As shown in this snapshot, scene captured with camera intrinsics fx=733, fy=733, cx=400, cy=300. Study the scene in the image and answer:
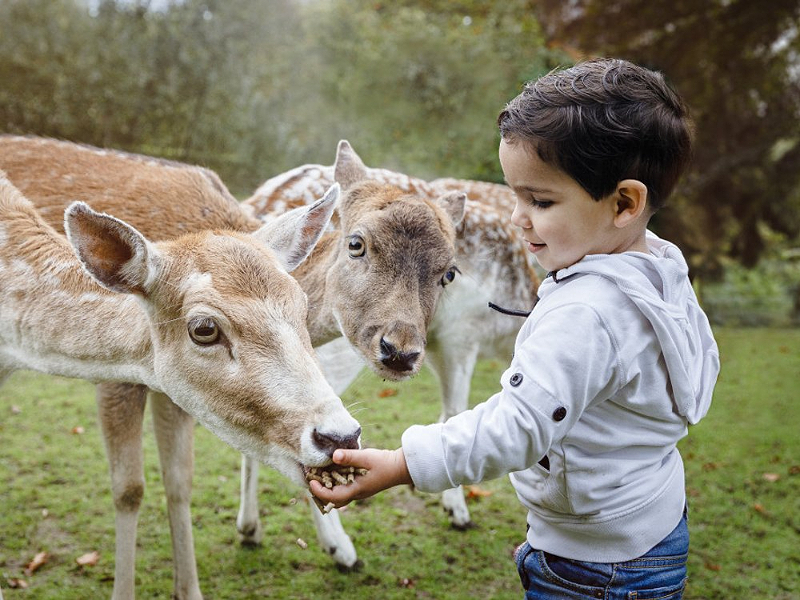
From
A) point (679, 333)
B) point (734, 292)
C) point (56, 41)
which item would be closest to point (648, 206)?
point (679, 333)

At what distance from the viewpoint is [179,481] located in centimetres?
394

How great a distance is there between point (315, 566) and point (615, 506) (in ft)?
9.09

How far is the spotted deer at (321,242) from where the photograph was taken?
3648 millimetres

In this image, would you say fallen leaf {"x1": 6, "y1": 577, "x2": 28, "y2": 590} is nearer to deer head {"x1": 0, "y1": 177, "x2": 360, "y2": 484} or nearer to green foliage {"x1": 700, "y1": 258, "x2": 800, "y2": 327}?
deer head {"x1": 0, "y1": 177, "x2": 360, "y2": 484}

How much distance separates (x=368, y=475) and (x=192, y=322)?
0.86 metres

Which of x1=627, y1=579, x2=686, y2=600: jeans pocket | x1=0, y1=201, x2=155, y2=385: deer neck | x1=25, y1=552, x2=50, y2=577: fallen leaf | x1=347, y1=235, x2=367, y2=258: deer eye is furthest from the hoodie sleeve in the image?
x1=25, y1=552, x2=50, y2=577: fallen leaf

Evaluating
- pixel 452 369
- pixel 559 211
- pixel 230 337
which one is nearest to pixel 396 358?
pixel 230 337

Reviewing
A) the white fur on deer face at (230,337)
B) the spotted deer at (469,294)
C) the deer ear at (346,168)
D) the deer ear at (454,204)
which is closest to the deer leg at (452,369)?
the spotted deer at (469,294)

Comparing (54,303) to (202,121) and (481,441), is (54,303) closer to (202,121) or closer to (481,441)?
(481,441)

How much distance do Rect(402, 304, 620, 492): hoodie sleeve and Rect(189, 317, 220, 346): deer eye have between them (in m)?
0.84

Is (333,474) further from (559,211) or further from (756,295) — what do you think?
(756,295)

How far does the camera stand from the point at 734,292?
665 inches

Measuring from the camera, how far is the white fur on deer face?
2326 mm

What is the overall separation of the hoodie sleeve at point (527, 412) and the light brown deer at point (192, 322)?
32 centimetres
